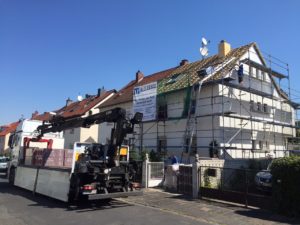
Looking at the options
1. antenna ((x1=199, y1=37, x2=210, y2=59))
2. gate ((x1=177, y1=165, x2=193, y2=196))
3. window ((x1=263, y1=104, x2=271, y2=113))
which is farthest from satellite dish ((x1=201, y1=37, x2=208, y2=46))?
gate ((x1=177, y1=165, x2=193, y2=196))

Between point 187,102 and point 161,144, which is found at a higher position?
point 187,102

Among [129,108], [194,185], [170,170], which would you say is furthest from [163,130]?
[194,185]

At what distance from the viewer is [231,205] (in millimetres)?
10930

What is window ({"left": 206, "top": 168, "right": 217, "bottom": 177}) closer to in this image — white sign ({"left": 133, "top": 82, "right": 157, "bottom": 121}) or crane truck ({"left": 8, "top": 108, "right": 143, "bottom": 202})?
crane truck ({"left": 8, "top": 108, "right": 143, "bottom": 202})

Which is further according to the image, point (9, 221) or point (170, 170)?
point (170, 170)

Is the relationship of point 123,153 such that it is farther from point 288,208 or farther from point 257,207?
point 288,208

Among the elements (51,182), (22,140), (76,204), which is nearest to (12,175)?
(22,140)

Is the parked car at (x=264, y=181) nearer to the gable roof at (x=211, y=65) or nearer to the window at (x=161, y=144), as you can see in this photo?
the gable roof at (x=211, y=65)

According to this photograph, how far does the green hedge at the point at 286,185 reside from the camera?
9.09 m

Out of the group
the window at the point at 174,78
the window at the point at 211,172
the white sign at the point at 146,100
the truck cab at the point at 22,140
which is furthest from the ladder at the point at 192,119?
the truck cab at the point at 22,140

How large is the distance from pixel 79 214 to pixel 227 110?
1297 centimetres

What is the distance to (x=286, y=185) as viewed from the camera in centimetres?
933

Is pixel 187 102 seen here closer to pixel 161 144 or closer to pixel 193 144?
pixel 193 144

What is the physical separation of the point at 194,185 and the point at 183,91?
32.3 feet
